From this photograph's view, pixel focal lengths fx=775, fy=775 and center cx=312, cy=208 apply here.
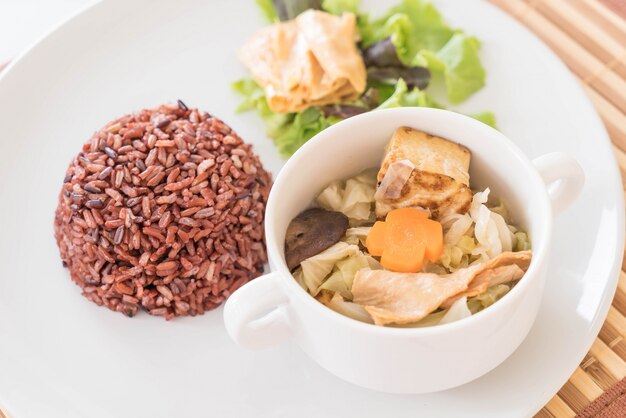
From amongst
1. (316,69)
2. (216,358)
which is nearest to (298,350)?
(216,358)

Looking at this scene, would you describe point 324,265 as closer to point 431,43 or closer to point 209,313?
point 209,313

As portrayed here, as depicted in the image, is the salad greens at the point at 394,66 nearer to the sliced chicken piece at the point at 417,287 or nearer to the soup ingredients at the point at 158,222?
the soup ingredients at the point at 158,222

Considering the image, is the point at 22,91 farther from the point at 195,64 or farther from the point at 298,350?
the point at 298,350

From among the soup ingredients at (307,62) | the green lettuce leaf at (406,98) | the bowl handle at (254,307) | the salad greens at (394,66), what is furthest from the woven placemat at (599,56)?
the bowl handle at (254,307)

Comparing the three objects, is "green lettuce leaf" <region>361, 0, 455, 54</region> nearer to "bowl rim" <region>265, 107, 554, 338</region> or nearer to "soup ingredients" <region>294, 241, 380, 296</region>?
"bowl rim" <region>265, 107, 554, 338</region>

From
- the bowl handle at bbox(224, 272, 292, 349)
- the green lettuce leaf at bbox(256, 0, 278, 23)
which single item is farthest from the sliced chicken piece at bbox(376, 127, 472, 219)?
the green lettuce leaf at bbox(256, 0, 278, 23)
